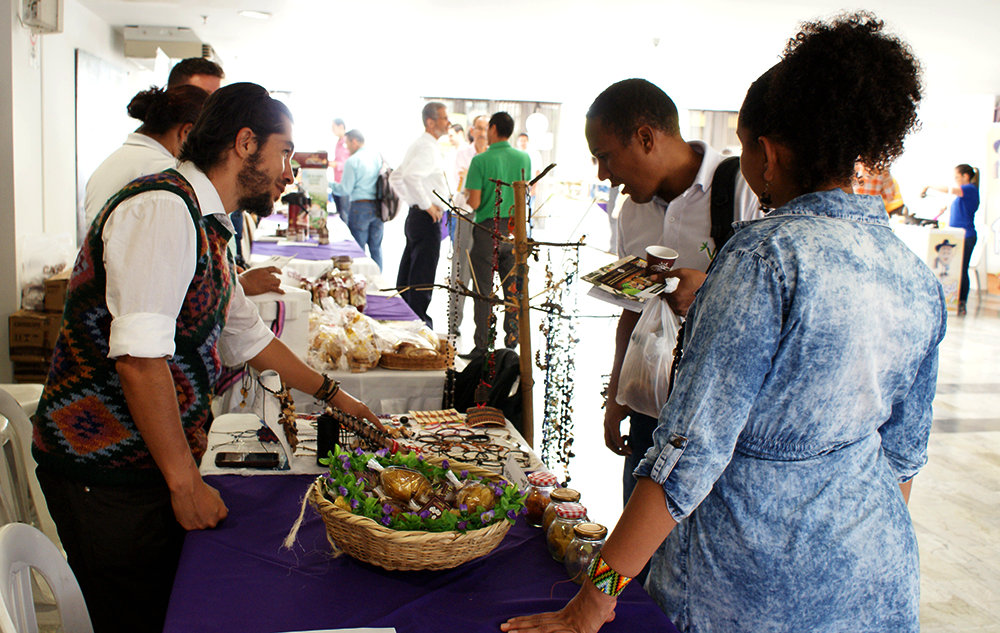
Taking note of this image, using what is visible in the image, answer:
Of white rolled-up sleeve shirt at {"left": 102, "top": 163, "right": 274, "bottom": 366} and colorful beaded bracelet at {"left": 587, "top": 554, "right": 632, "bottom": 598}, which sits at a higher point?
white rolled-up sleeve shirt at {"left": 102, "top": 163, "right": 274, "bottom": 366}

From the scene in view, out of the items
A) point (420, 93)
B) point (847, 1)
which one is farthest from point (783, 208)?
point (420, 93)

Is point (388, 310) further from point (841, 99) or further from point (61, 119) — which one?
point (61, 119)

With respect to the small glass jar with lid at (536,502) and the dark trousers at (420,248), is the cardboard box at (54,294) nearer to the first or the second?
the dark trousers at (420,248)

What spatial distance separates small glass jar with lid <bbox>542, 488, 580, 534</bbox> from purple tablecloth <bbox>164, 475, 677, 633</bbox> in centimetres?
4

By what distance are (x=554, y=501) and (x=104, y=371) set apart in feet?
→ 2.94

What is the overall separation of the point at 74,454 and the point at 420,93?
1509 cm

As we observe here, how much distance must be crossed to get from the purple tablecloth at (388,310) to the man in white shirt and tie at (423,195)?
2.06 meters

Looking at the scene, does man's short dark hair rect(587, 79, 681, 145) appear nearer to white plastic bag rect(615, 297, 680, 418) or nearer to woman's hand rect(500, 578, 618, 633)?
white plastic bag rect(615, 297, 680, 418)

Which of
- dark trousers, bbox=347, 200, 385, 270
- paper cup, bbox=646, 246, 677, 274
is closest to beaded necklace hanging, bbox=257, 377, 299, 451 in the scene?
paper cup, bbox=646, 246, 677, 274

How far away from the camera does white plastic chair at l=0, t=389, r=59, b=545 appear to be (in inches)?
74.2

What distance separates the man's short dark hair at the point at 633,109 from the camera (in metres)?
1.81

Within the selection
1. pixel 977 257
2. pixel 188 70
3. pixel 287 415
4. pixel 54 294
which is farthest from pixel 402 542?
pixel 977 257

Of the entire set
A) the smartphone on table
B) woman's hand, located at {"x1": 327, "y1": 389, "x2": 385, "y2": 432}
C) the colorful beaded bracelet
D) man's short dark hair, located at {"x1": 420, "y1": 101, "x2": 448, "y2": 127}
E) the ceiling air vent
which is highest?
the ceiling air vent

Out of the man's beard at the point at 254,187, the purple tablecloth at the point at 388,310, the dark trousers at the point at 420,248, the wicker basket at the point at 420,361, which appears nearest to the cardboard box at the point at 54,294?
the purple tablecloth at the point at 388,310
